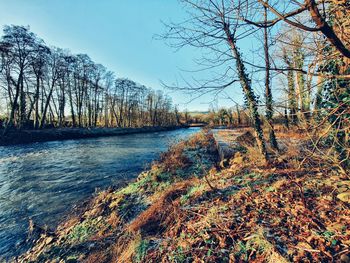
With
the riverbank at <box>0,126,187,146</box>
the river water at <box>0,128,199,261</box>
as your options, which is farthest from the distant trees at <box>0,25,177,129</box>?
the river water at <box>0,128,199,261</box>

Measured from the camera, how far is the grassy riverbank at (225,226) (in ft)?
6.91

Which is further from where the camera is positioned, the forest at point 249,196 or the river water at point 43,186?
the river water at point 43,186

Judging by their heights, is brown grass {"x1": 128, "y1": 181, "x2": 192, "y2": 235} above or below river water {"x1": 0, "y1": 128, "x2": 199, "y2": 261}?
above

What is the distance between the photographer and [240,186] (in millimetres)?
3789

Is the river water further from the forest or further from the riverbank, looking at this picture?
the riverbank

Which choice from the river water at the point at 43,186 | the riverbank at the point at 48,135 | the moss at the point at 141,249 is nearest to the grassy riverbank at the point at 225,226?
the moss at the point at 141,249

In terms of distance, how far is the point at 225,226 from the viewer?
2555 millimetres

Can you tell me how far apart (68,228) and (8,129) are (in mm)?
20184

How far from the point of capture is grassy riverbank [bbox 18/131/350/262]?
211 cm

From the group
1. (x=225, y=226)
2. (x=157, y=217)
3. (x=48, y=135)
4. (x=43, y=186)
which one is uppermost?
(x=48, y=135)

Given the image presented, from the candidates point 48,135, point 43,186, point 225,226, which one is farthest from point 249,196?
point 48,135

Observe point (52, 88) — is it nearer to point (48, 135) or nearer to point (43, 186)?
point (48, 135)

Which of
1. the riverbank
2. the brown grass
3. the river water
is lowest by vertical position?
the river water

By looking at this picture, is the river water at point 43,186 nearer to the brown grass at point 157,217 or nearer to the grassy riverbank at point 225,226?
the grassy riverbank at point 225,226
